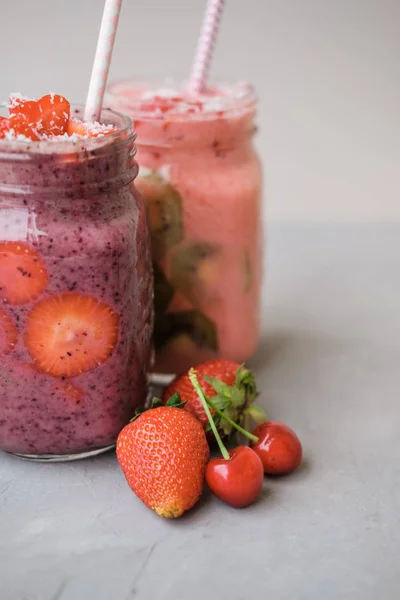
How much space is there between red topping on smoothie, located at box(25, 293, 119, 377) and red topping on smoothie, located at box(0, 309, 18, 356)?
2cm

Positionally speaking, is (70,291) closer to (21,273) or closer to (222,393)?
(21,273)

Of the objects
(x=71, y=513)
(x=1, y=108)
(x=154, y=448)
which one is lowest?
(x=71, y=513)

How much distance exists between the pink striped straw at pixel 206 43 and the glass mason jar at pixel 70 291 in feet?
0.64

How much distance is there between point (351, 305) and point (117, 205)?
2.31 ft

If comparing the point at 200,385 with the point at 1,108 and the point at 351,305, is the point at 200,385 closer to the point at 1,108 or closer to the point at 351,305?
the point at 1,108

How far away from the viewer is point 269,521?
1057 millimetres

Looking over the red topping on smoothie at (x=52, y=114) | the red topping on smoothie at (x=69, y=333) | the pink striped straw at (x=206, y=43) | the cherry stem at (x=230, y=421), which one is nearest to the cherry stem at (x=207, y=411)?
the cherry stem at (x=230, y=421)

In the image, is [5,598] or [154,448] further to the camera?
[154,448]

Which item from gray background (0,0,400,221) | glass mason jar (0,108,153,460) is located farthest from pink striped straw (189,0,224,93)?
gray background (0,0,400,221)

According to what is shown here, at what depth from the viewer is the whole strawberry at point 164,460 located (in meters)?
1.03

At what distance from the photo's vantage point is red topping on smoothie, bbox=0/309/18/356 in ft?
3.49

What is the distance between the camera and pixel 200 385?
46.3 inches

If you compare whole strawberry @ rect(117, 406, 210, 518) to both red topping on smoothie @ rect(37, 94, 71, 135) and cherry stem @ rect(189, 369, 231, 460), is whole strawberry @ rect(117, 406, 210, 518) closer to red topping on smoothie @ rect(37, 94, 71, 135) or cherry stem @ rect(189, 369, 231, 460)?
cherry stem @ rect(189, 369, 231, 460)

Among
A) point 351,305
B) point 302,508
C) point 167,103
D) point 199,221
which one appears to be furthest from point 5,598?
point 351,305
